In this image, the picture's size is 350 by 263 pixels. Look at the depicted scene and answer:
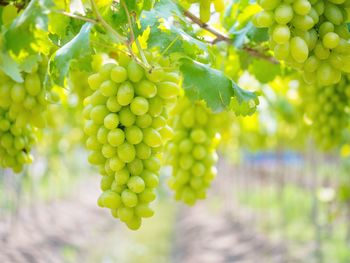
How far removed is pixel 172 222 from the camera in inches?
525

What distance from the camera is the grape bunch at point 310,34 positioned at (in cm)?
130

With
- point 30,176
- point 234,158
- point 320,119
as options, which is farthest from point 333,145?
point 234,158

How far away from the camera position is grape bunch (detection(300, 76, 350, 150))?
248 cm

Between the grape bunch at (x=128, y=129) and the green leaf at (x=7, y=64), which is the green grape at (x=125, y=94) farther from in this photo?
the green leaf at (x=7, y=64)

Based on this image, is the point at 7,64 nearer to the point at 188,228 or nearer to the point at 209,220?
the point at 188,228

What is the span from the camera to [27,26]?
1.27m

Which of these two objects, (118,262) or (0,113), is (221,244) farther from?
(0,113)

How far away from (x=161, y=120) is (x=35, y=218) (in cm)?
845

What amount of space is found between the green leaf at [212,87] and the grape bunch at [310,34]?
8.0 inches

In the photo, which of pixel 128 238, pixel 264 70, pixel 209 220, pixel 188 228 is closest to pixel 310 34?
pixel 264 70

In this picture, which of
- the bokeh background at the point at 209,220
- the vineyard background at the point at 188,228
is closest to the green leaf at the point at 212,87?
the bokeh background at the point at 209,220

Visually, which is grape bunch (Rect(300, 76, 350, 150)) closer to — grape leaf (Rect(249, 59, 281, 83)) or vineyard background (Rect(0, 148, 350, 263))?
grape leaf (Rect(249, 59, 281, 83))

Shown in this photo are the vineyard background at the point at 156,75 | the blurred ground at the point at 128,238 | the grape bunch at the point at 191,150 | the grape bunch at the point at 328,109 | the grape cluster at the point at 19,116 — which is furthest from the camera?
the blurred ground at the point at 128,238

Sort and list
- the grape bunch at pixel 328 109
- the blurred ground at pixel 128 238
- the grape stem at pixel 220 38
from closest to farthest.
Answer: the grape stem at pixel 220 38 → the grape bunch at pixel 328 109 → the blurred ground at pixel 128 238
